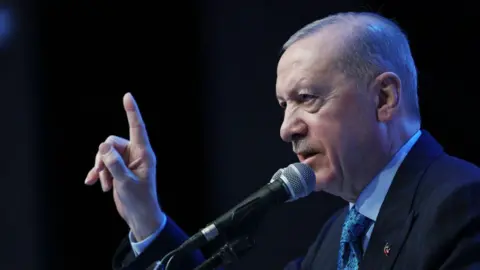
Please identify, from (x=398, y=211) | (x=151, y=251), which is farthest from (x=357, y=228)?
(x=151, y=251)

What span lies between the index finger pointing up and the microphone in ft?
1.82

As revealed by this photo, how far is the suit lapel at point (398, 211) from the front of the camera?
1.58 m

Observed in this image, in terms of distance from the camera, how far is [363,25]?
1.79 metres

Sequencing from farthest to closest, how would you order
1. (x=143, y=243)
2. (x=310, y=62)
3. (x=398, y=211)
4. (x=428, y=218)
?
(x=143, y=243) → (x=310, y=62) → (x=398, y=211) → (x=428, y=218)

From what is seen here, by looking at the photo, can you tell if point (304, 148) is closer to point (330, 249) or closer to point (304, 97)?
point (304, 97)

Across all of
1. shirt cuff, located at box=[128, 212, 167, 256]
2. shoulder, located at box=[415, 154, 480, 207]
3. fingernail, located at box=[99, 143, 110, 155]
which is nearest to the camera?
shoulder, located at box=[415, 154, 480, 207]

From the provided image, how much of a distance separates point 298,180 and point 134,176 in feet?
1.94

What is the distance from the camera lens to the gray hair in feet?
5.66

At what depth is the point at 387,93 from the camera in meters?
1.74

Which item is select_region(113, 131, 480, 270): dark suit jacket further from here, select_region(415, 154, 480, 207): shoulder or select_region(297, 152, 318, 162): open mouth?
select_region(297, 152, 318, 162): open mouth

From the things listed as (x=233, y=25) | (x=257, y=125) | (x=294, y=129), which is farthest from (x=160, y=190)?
(x=294, y=129)

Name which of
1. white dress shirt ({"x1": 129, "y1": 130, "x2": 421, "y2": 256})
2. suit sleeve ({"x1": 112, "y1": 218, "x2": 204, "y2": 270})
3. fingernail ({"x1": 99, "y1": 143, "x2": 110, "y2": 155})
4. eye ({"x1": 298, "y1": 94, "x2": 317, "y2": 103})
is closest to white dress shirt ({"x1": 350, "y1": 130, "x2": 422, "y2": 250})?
white dress shirt ({"x1": 129, "y1": 130, "x2": 421, "y2": 256})

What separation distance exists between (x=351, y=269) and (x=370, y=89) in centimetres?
42

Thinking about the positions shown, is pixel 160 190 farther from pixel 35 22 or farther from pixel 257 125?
pixel 35 22
